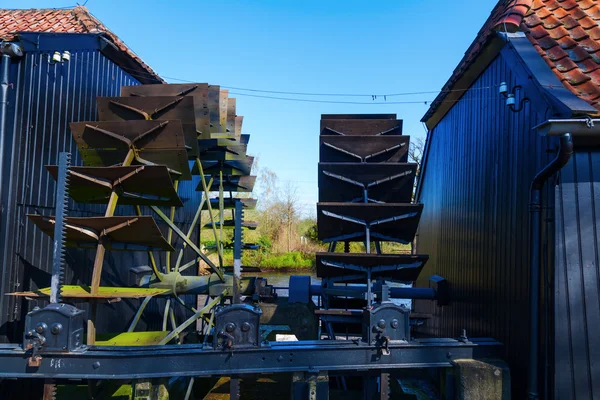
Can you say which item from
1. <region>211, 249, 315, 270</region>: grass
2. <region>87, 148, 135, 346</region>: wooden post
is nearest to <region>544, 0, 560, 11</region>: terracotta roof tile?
<region>87, 148, 135, 346</region>: wooden post

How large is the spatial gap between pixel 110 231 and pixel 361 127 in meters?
5.08

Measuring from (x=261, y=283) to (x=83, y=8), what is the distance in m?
5.64

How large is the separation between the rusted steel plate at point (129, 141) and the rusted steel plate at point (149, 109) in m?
0.63

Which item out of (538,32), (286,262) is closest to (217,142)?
(538,32)

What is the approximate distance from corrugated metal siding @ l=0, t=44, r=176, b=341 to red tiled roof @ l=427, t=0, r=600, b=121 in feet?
17.9

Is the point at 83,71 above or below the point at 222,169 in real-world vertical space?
above

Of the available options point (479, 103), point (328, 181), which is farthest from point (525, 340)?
point (328, 181)

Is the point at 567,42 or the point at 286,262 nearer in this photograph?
the point at 567,42

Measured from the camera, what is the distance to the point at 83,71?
6.25 metres

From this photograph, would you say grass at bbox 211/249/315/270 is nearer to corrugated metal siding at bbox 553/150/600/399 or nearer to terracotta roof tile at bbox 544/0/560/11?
terracotta roof tile at bbox 544/0/560/11

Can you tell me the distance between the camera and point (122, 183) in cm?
555

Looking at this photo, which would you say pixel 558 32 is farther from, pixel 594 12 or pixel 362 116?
pixel 362 116

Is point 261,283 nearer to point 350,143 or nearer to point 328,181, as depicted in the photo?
point 328,181

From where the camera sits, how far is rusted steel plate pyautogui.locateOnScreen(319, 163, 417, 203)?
721 cm
